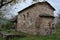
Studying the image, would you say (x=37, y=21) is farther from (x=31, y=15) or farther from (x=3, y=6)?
(x=3, y=6)

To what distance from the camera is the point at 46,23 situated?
4012 centimetres

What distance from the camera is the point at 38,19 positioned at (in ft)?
132

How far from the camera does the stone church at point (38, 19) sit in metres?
40.1

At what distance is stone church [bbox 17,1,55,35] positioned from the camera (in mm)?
40094

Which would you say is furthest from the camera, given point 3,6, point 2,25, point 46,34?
point 2,25

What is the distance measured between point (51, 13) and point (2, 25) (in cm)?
1019

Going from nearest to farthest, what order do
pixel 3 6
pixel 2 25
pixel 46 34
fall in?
pixel 3 6 → pixel 46 34 → pixel 2 25

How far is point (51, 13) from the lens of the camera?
41.6 meters

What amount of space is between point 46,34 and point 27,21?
12.3ft

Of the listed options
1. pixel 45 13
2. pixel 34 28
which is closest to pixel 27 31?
pixel 34 28

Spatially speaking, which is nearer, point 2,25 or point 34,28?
point 34,28

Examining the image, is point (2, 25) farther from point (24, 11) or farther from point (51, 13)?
point (51, 13)

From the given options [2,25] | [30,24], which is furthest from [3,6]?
[2,25]

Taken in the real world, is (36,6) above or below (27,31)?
above
